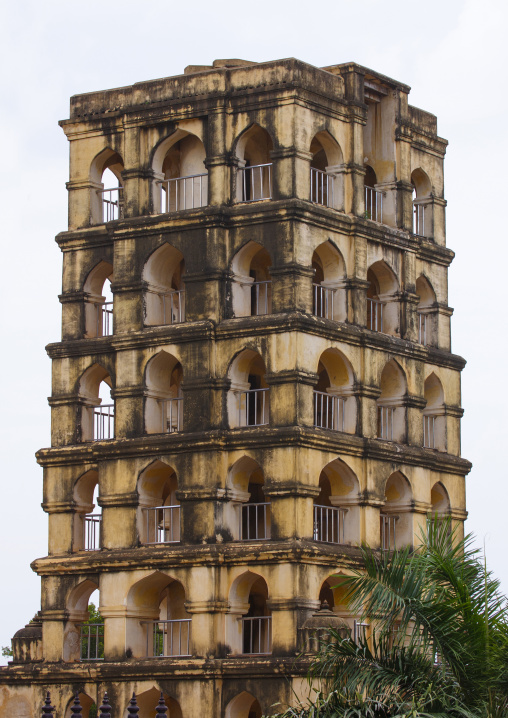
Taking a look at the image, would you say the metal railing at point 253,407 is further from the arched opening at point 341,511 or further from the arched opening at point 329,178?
the arched opening at point 329,178

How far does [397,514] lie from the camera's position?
50.1m

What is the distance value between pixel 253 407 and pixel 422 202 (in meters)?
8.42

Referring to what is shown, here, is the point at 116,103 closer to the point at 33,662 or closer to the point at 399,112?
the point at 399,112

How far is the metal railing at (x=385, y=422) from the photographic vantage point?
49938 mm

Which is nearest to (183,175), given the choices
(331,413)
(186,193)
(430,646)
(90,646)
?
(186,193)

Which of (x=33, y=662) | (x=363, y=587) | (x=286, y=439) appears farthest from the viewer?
(x=33, y=662)

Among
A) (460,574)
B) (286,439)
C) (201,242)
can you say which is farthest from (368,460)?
(460,574)

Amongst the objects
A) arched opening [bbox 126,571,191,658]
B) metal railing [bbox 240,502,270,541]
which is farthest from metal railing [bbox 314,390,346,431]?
arched opening [bbox 126,571,191,658]

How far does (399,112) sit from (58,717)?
687 inches

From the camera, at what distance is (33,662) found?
49.3 meters

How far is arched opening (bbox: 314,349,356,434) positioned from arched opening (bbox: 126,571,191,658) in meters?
5.35

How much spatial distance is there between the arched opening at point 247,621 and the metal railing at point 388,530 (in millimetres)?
3412

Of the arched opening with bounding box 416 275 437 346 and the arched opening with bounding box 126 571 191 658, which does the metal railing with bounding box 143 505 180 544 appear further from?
the arched opening with bounding box 416 275 437 346

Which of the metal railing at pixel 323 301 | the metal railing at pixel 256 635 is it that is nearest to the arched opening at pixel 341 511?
the metal railing at pixel 256 635
